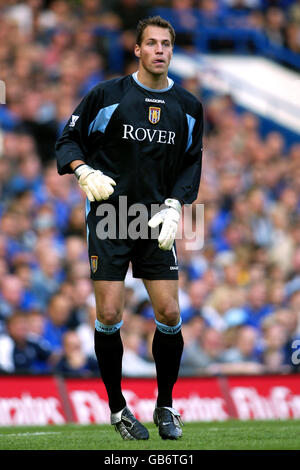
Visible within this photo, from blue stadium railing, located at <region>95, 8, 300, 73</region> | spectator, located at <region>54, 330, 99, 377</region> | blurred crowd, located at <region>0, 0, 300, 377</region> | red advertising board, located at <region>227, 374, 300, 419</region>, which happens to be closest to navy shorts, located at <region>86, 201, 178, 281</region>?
blurred crowd, located at <region>0, 0, 300, 377</region>

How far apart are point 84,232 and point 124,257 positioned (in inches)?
257

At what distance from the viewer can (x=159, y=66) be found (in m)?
6.69

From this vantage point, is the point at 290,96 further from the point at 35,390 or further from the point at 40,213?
the point at 35,390

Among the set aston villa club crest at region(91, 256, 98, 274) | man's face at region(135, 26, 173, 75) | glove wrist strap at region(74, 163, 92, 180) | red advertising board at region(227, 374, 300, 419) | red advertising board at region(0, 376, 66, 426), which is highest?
man's face at region(135, 26, 173, 75)

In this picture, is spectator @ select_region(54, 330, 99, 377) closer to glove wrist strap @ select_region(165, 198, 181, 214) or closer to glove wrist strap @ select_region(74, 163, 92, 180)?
glove wrist strap @ select_region(165, 198, 181, 214)

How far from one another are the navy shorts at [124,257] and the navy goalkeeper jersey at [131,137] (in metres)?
0.27

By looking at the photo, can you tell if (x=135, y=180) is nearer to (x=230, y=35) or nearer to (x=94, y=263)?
(x=94, y=263)

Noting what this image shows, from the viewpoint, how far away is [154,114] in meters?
6.75

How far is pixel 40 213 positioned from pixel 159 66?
21.4 ft

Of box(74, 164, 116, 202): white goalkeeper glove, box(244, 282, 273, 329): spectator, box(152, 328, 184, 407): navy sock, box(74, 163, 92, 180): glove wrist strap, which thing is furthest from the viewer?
box(244, 282, 273, 329): spectator

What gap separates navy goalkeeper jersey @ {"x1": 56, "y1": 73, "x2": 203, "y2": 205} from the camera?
Answer: 6.69m

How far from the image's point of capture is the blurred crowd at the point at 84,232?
11523mm

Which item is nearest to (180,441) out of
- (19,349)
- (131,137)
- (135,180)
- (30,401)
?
(135,180)

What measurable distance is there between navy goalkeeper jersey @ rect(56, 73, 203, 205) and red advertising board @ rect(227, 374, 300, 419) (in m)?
4.57
